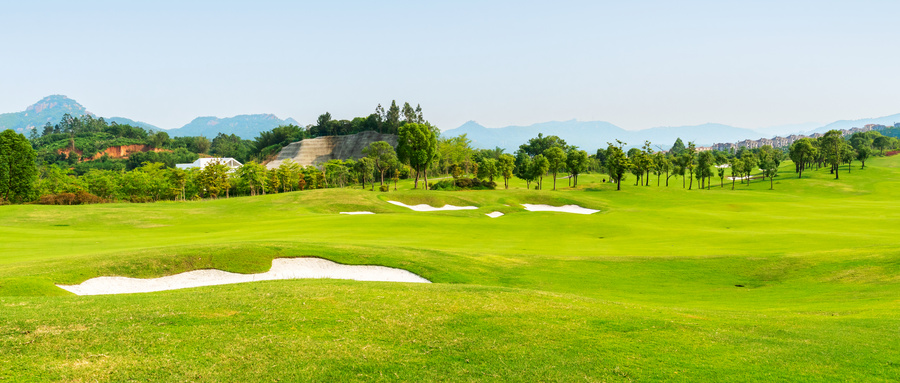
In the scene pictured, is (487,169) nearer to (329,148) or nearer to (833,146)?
(833,146)

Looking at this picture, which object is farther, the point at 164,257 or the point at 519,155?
the point at 519,155

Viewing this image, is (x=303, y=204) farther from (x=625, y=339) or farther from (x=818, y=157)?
(x=818, y=157)

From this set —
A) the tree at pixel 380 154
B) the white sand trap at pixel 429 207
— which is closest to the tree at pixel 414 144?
the white sand trap at pixel 429 207

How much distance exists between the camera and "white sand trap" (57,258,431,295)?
736 inches

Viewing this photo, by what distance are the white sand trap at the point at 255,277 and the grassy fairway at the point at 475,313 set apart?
0.53 m

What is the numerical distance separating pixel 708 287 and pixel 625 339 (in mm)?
13303

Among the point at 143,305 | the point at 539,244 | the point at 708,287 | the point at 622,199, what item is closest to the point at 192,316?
the point at 143,305

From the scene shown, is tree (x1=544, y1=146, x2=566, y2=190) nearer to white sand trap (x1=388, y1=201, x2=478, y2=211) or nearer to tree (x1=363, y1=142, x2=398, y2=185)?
white sand trap (x1=388, y1=201, x2=478, y2=211)

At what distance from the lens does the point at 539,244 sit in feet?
109

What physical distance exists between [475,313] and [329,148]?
186 meters

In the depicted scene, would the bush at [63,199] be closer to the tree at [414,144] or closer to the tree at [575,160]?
the tree at [414,144]

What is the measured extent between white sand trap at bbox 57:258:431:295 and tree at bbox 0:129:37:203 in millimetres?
59025

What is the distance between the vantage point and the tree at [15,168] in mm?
59031

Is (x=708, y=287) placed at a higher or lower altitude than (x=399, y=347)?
lower
